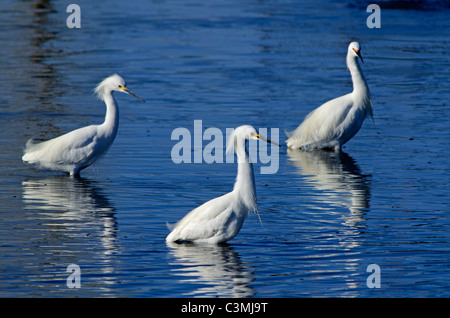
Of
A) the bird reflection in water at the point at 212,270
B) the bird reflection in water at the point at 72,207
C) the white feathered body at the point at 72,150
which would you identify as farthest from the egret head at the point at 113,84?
the bird reflection in water at the point at 212,270

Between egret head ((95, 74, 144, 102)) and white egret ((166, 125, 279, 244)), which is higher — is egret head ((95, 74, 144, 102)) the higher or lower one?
the higher one

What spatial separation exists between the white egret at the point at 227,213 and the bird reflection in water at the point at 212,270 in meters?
0.12

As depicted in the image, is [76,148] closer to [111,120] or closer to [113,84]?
[111,120]

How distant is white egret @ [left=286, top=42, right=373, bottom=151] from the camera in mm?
15109

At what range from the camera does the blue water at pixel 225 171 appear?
8.93 metres

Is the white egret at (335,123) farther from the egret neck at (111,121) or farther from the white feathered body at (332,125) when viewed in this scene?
the egret neck at (111,121)

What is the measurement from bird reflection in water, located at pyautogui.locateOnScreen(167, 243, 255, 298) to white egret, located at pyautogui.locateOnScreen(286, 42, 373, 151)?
5604 millimetres

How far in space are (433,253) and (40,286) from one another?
13.3ft

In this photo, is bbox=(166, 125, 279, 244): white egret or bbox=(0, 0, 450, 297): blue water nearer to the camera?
bbox=(0, 0, 450, 297): blue water

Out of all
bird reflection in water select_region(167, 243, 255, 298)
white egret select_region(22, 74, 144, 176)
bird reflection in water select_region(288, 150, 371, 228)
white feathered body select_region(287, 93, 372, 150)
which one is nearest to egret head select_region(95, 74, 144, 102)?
white egret select_region(22, 74, 144, 176)

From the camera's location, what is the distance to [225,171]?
13.4 meters

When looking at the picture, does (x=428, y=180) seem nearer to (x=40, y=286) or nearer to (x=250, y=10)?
(x=40, y=286)

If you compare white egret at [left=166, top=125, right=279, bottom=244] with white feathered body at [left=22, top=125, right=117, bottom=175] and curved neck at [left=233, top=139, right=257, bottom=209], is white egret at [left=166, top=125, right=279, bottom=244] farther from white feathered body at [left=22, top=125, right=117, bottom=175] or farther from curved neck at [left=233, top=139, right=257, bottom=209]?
white feathered body at [left=22, top=125, right=117, bottom=175]
